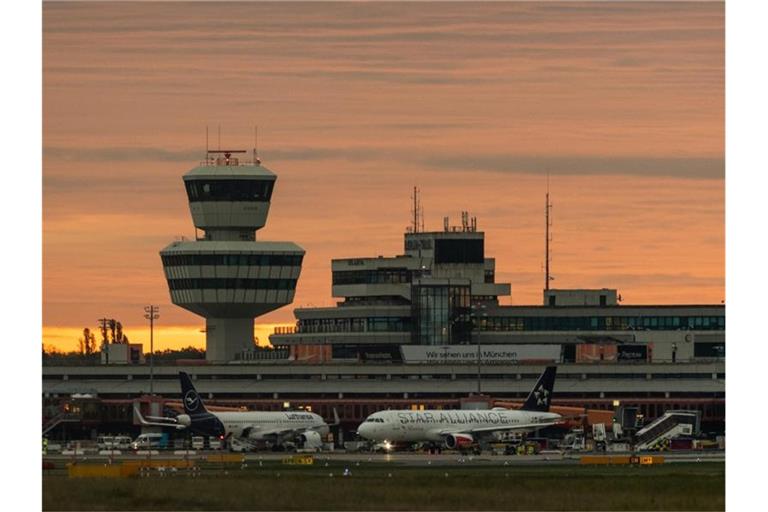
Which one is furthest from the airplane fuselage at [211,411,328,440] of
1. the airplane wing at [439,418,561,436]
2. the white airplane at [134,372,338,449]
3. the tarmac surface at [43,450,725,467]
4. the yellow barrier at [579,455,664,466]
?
the yellow barrier at [579,455,664,466]

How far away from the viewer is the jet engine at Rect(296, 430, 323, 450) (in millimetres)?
194837

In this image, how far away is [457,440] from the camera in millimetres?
183750

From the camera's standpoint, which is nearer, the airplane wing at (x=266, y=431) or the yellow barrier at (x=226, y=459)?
the yellow barrier at (x=226, y=459)

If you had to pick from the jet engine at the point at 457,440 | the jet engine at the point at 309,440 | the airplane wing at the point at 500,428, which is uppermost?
the airplane wing at the point at 500,428

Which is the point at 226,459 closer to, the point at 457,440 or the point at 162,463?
the point at 162,463

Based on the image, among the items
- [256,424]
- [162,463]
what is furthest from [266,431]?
[162,463]

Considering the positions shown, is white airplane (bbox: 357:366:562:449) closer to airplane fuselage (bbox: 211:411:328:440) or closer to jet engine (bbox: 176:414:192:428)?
airplane fuselage (bbox: 211:411:328:440)

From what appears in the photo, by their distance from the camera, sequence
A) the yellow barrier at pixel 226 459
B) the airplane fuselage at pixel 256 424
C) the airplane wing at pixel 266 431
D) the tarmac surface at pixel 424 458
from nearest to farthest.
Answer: the tarmac surface at pixel 424 458 → the yellow barrier at pixel 226 459 → the airplane wing at pixel 266 431 → the airplane fuselage at pixel 256 424

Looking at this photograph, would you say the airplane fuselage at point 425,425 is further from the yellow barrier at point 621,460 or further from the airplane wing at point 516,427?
the yellow barrier at point 621,460

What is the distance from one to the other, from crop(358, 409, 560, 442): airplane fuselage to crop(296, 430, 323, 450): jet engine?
29.7 feet

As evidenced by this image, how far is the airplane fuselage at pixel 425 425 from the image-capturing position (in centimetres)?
18362

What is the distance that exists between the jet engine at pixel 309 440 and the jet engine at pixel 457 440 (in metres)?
15.6

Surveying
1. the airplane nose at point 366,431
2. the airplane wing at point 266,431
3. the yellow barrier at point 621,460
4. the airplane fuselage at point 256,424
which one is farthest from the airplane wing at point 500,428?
the yellow barrier at point 621,460

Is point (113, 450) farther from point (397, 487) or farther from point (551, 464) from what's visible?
point (397, 487)
